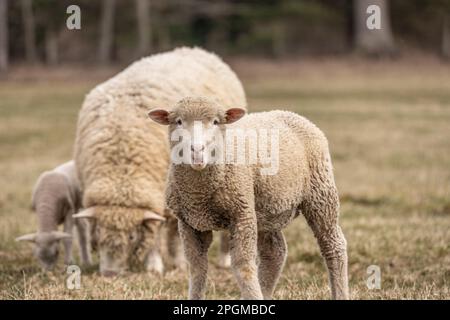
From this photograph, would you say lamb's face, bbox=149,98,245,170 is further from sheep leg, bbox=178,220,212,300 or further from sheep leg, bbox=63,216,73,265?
sheep leg, bbox=63,216,73,265

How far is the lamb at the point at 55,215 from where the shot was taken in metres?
8.69

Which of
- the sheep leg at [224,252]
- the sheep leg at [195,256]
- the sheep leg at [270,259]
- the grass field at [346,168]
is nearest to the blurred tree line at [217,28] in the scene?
the grass field at [346,168]

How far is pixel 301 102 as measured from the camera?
91.6 feet

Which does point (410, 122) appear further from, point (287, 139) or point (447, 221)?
point (287, 139)

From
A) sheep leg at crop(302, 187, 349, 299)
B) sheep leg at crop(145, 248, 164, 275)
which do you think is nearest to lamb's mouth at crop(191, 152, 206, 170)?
sheep leg at crop(302, 187, 349, 299)

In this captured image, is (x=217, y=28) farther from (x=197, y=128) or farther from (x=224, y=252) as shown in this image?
(x=197, y=128)

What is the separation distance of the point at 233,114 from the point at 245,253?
0.82 metres

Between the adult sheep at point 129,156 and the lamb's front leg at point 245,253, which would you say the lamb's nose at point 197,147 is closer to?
the lamb's front leg at point 245,253

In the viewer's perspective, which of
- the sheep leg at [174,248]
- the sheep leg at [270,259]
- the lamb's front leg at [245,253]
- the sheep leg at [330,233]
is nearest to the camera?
the lamb's front leg at [245,253]

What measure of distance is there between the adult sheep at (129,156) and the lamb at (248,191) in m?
2.27

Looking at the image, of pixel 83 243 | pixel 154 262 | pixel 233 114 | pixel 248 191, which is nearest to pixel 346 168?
pixel 83 243

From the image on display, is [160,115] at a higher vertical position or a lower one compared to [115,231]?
higher

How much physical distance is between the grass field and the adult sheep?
341 mm

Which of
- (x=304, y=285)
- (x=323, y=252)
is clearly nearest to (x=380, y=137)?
(x=304, y=285)
